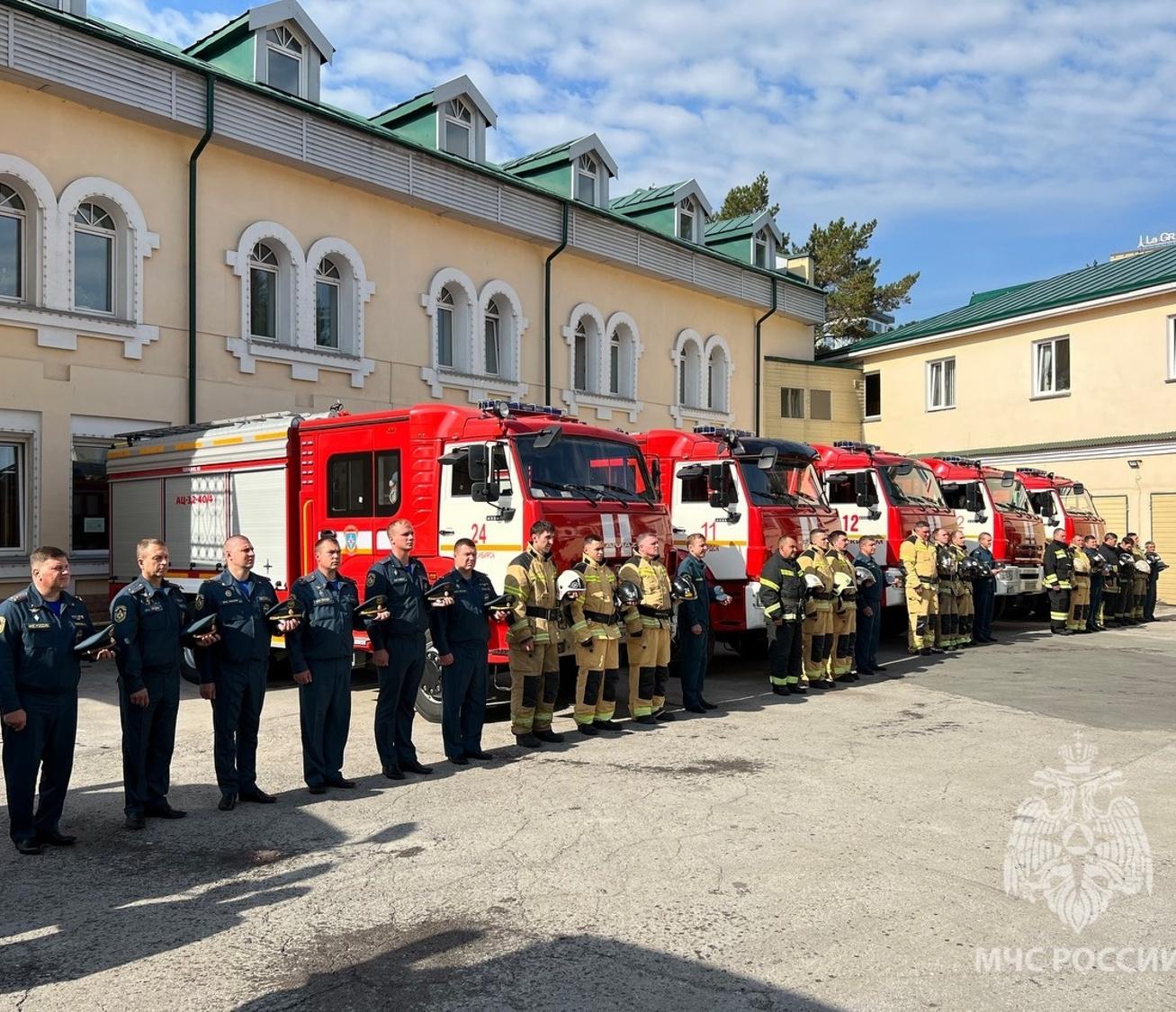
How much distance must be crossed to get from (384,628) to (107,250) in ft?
33.0

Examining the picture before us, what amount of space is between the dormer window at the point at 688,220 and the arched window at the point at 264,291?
37.2 ft

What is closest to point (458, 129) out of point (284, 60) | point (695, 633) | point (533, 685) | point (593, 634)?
point (284, 60)

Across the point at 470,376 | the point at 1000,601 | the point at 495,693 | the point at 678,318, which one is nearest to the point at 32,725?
the point at 495,693

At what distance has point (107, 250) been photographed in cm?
1499

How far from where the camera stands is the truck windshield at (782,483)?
13008 millimetres

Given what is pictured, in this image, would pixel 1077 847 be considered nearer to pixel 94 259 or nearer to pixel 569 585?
pixel 569 585

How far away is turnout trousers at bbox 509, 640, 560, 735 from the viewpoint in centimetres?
866

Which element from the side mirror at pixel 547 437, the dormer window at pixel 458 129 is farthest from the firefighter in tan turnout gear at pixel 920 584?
the dormer window at pixel 458 129

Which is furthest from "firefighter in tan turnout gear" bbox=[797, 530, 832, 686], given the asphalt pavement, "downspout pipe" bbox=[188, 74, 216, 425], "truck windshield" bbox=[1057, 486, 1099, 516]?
"truck windshield" bbox=[1057, 486, 1099, 516]

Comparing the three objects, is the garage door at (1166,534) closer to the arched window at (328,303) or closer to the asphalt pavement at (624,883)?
the asphalt pavement at (624,883)

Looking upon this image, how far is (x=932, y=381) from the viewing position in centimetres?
2900

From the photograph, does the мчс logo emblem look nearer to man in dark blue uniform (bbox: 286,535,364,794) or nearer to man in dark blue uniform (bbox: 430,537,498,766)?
man in dark blue uniform (bbox: 430,537,498,766)

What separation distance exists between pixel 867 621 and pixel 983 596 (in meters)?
4.46

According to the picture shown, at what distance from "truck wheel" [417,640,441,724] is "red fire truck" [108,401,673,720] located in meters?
0.01
